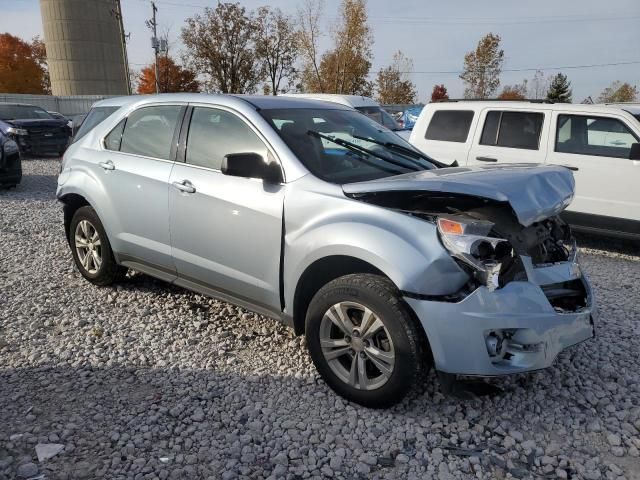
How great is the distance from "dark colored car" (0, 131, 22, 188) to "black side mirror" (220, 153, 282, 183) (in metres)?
9.02

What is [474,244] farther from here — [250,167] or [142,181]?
[142,181]

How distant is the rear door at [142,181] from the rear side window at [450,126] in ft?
15.6

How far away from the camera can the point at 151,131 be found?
4.38 metres

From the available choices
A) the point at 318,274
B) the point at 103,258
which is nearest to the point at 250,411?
the point at 318,274

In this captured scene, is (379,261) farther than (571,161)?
No

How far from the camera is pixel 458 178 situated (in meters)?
2.98

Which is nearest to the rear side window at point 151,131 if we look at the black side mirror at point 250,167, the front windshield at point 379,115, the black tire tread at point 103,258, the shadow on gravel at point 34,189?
the black tire tread at point 103,258

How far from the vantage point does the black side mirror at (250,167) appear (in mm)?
3307

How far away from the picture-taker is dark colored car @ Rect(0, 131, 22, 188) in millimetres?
10258

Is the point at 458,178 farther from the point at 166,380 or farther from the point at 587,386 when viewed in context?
the point at 166,380

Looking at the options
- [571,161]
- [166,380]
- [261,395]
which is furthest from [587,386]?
[571,161]

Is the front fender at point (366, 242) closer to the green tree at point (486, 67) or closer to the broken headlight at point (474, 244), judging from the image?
the broken headlight at point (474, 244)

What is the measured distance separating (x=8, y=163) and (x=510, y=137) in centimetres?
958

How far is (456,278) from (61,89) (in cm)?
5818
